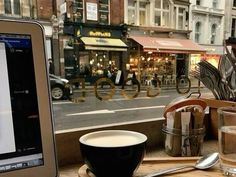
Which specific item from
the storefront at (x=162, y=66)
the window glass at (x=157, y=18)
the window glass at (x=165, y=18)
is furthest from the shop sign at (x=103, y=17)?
Answer: the window glass at (x=165, y=18)

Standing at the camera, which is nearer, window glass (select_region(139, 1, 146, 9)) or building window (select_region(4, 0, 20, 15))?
building window (select_region(4, 0, 20, 15))

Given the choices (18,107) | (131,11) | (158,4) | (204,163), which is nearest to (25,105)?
(18,107)

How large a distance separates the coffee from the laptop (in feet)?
0.28

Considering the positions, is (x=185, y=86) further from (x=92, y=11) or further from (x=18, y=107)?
(x=92, y=11)

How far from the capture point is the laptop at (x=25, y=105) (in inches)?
13.3

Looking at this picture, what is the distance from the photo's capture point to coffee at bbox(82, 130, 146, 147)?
43cm

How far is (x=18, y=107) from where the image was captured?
351 mm

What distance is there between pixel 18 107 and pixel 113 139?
17 cm

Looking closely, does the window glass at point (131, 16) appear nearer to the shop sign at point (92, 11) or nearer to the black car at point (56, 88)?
the shop sign at point (92, 11)

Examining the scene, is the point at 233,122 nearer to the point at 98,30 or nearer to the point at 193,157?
the point at 193,157

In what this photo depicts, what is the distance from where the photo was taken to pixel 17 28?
342 mm

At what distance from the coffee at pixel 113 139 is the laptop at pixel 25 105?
0.08m

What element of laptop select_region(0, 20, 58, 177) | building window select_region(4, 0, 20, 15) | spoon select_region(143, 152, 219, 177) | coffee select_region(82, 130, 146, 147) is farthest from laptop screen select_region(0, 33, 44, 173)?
building window select_region(4, 0, 20, 15)

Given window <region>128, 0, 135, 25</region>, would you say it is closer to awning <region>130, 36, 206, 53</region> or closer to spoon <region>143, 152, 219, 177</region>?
awning <region>130, 36, 206, 53</region>
